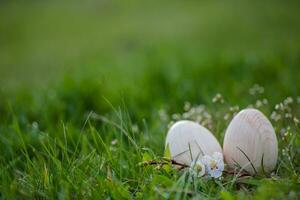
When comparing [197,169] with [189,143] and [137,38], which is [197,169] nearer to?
[189,143]

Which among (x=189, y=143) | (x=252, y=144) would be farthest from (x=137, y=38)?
(x=252, y=144)

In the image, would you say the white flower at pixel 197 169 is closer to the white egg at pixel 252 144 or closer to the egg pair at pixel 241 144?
the egg pair at pixel 241 144

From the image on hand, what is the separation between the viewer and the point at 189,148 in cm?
178

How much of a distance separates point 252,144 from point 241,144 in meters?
0.05

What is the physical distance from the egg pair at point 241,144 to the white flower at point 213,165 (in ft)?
0.14

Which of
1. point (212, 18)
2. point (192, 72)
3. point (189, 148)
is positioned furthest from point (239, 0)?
point (189, 148)

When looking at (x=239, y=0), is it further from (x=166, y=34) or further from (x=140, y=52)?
(x=140, y=52)

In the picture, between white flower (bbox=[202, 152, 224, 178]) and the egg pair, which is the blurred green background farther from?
white flower (bbox=[202, 152, 224, 178])

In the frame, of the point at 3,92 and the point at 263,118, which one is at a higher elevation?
the point at 263,118

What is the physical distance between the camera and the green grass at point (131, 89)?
1.70 meters

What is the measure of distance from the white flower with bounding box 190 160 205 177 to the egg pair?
0.12ft

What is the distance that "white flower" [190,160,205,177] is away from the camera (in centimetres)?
166

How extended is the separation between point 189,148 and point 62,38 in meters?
7.32

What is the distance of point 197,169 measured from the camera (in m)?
1.68
